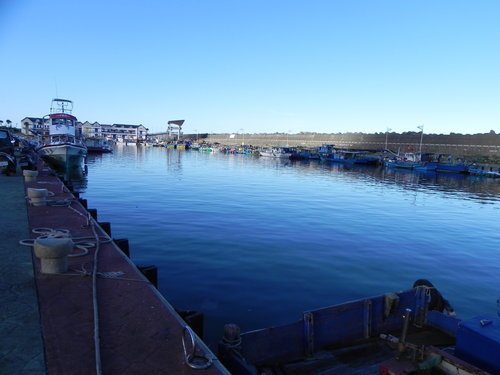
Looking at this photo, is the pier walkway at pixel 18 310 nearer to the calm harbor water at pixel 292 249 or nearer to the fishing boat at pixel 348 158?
the calm harbor water at pixel 292 249

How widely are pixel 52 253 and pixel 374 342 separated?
7147 mm

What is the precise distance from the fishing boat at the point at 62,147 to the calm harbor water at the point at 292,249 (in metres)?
10.9

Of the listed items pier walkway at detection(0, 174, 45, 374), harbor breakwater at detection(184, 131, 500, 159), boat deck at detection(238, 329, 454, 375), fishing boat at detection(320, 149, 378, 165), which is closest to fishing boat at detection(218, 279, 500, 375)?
boat deck at detection(238, 329, 454, 375)

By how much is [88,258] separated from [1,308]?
8.83 ft

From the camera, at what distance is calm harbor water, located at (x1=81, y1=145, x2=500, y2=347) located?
11773 millimetres

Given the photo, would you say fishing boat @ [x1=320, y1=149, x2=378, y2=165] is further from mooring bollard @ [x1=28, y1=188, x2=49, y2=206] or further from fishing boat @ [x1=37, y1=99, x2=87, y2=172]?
mooring bollard @ [x1=28, y1=188, x2=49, y2=206]

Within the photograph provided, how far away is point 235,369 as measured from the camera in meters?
6.11

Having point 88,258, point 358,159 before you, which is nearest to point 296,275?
point 88,258

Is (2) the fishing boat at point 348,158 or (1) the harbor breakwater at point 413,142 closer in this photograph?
(2) the fishing boat at point 348,158

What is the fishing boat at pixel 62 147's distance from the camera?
133 feet

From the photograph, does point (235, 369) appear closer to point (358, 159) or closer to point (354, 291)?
point (354, 291)

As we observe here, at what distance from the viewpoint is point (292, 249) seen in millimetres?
16781

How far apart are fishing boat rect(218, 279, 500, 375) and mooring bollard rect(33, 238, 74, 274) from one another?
3.54 metres

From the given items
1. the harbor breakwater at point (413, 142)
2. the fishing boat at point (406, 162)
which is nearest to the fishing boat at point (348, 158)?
the fishing boat at point (406, 162)
